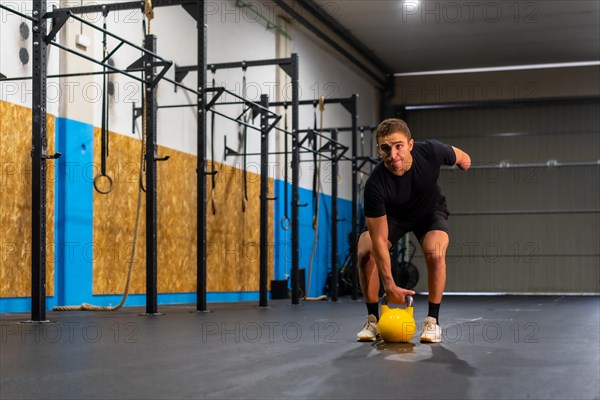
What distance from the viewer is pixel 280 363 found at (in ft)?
9.34

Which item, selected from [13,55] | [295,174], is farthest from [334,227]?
[13,55]

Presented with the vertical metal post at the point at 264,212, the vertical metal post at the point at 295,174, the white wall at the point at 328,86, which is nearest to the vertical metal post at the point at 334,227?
the vertical metal post at the point at 295,174

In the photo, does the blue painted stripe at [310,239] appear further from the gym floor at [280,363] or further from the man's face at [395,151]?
the man's face at [395,151]

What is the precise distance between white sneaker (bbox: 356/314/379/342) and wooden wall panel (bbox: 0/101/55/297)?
3.27m

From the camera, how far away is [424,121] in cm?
1599

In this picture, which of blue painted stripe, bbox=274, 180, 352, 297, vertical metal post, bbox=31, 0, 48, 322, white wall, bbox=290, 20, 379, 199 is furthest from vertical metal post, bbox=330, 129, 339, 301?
vertical metal post, bbox=31, 0, 48, 322

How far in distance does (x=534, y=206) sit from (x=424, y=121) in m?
2.63

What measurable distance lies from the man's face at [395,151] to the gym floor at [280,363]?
2.51ft

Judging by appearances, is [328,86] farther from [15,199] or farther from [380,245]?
[380,245]

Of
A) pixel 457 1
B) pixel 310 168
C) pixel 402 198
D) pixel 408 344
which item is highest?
pixel 457 1

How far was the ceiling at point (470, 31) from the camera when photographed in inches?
464

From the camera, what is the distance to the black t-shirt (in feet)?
11.6

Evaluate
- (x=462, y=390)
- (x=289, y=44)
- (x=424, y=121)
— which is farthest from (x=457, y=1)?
(x=462, y=390)

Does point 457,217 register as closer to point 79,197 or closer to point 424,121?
point 424,121
